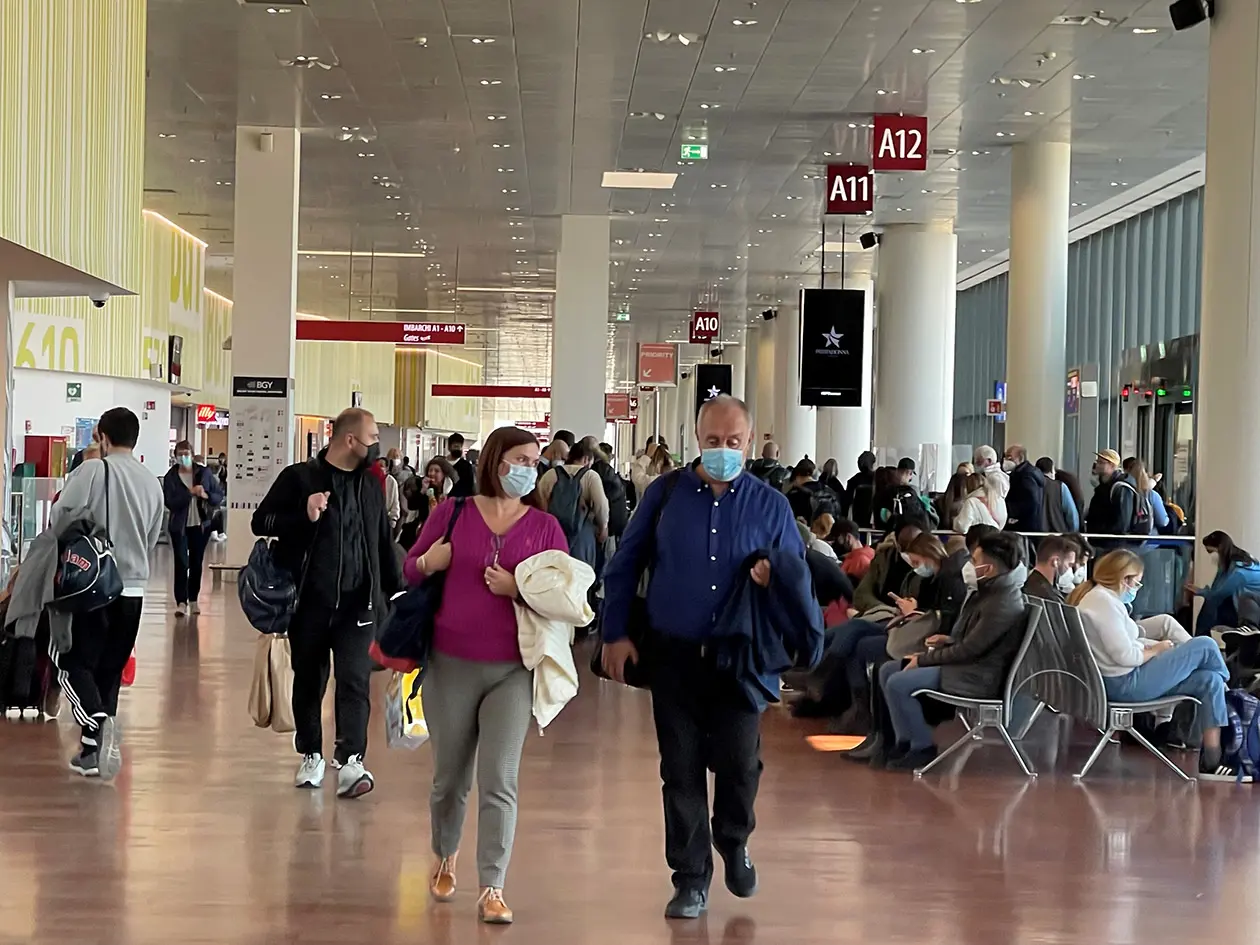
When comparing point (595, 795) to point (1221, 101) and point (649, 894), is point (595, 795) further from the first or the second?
point (1221, 101)

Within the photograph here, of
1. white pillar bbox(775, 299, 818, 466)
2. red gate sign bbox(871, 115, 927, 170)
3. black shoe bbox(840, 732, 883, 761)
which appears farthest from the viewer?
white pillar bbox(775, 299, 818, 466)

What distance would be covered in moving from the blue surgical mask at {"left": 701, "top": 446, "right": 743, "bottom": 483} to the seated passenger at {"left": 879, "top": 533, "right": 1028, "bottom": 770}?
3.24 m

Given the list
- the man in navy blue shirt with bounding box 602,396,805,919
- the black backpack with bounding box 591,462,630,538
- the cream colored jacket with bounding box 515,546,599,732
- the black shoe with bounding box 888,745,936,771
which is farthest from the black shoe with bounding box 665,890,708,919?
the black backpack with bounding box 591,462,630,538

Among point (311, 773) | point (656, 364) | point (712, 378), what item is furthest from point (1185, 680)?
point (712, 378)

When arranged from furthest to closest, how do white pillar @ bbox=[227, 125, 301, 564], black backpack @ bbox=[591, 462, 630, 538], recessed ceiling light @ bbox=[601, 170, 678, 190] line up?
1. recessed ceiling light @ bbox=[601, 170, 678, 190]
2. white pillar @ bbox=[227, 125, 301, 564]
3. black backpack @ bbox=[591, 462, 630, 538]

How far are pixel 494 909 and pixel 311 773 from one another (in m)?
2.35

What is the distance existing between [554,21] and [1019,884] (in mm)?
9339

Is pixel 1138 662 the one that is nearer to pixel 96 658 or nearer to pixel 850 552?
pixel 850 552

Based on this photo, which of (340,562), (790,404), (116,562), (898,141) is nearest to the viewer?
(340,562)

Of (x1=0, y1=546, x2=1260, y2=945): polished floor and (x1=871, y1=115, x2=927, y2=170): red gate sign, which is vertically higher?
(x1=871, y1=115, x2=927, y2=170): red gate sign

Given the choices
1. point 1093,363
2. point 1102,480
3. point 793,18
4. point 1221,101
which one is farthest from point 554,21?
point 1093,363

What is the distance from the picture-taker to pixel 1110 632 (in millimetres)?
7953

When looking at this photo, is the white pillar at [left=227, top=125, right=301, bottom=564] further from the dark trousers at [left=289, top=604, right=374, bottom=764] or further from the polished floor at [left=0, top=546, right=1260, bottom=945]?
the dark trousers at [left=289, top=604, right=374, bottom=764]

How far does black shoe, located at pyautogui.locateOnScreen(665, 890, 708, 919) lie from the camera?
5.16m
